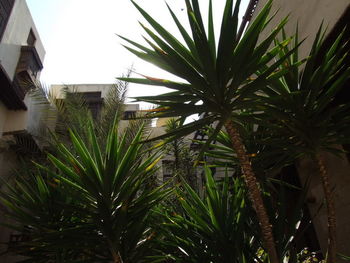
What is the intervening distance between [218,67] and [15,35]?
8027 millimetres

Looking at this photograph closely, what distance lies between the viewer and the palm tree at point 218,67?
74.4 inches

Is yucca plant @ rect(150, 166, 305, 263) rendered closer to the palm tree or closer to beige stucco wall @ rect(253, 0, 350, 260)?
the palm tree

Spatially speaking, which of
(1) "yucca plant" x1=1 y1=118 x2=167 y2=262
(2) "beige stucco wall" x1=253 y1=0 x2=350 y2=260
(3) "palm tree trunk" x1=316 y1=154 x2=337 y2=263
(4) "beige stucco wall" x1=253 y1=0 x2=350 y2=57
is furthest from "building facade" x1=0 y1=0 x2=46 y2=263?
(3) "palm tree trunk" x1=316 y1=154 x2=337 y2=263

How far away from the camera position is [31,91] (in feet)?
17.9

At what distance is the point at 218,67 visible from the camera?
76.5 inches

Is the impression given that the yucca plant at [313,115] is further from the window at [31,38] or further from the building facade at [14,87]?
the window at [31,38]

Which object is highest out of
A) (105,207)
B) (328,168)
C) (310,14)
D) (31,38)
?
(31,38)

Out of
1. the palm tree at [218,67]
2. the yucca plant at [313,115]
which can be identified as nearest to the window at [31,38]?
the palm tree at [218,67]

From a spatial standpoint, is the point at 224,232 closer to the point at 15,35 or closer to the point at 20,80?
the point at 20,80

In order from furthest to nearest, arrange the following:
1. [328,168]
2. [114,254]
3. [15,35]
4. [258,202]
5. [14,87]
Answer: [15,35] → [14,87] → [328,168] → [114,254] → [258,202]

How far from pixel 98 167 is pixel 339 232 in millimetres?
2986

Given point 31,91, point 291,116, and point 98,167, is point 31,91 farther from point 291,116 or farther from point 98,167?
point 291,116

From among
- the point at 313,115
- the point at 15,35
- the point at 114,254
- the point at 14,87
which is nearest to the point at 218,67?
the point at 313,115

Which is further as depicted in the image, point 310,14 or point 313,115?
point 310,14
